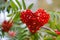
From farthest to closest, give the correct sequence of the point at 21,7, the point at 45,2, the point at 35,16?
the point at 45,2 → the point at 21,7 → the point at 35,16

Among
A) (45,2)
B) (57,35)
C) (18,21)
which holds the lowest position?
(57,35)

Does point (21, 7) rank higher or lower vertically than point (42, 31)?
higher

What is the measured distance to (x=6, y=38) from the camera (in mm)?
673

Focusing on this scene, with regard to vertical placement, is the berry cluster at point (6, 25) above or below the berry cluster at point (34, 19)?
above

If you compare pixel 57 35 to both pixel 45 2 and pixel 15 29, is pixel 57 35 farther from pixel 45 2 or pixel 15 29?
pixel 45 2

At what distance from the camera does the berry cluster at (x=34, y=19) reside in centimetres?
58

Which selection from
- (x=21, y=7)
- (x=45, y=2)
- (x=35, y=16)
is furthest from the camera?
(x=45, y=2)

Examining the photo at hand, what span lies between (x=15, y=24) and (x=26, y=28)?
0.06 metres

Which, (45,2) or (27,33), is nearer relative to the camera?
(27,33)

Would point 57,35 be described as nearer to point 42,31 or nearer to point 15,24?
point 42,31

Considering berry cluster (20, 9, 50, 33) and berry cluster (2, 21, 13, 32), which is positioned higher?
berry cluster (2, 21, 13, 32)

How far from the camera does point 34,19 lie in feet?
1.88

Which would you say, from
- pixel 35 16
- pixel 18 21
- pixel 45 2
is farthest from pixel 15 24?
pixel 45 2

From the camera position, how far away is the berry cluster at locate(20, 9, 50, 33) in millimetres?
575
